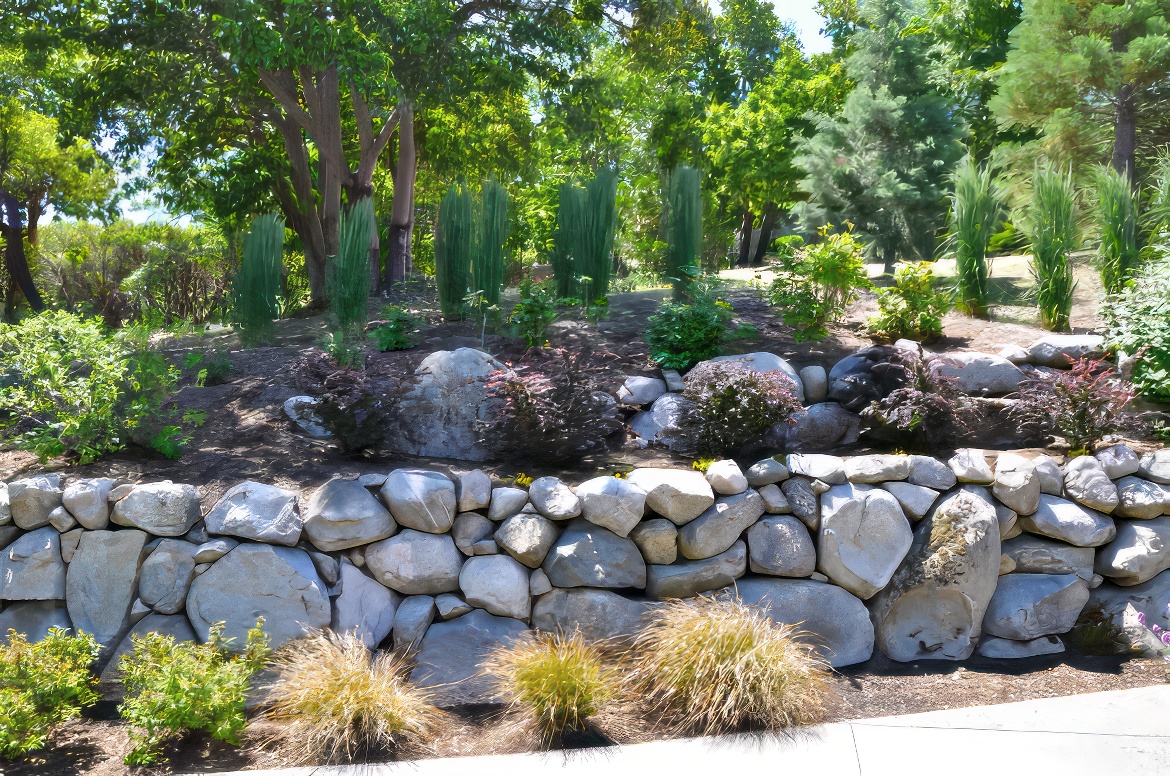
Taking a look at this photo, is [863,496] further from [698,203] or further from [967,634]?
[698,203]

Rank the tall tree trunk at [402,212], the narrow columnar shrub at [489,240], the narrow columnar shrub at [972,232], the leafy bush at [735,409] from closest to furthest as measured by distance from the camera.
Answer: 1. the leafy bush at [735,409]
2. the narrow columnar shrub at [972,232]
3. the narrow columnar shrub at [489,240]
4. the tall tree trunk at [402,212]

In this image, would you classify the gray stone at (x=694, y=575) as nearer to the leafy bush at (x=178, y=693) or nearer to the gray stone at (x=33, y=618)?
the leafy bush at (x=178, y=693)

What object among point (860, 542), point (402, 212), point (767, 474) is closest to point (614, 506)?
point (767, 474)

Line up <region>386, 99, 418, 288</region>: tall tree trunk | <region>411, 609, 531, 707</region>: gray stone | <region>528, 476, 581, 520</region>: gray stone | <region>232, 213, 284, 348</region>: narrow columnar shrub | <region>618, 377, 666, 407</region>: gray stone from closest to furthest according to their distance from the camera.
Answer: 1. <region>411, 609, 531, 707</region>: gray stone
2. <region>528, 476, 581, 520</region>: gray stone
3. <region>618, 377, 666, 407</region>: gray stone
4. <region>232, 213, 284, 348</region>: narrow columnar shrub
5. <region>386, 99, 418, 288</region>: tall tree trunk

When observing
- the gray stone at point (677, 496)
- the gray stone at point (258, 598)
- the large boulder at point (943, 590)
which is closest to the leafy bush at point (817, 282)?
the large boulder at point (943, 590)

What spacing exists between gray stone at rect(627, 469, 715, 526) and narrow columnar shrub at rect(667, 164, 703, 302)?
3544mm

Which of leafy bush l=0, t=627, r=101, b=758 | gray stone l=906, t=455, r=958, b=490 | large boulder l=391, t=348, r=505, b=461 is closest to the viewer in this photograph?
leafy bush l=0, t=627, r=101, b=758

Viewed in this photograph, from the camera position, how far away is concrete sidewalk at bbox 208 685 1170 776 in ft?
11.3

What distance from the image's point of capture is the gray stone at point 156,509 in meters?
4.39

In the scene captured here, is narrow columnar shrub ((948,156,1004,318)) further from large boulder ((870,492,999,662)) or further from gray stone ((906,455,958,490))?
large boulder ((870,492,999,662))

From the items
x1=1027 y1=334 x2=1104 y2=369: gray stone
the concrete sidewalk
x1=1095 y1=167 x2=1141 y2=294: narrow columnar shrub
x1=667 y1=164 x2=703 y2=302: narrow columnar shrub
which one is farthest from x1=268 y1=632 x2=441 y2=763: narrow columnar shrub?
x1=1095 y1=167 x2=1141 y2=294: narrow columnar shrub

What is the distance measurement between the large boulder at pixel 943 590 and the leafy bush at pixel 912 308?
245cm

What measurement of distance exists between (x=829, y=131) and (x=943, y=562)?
8.17 meters

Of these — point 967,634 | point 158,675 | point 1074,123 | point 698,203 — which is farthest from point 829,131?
point 158,675
